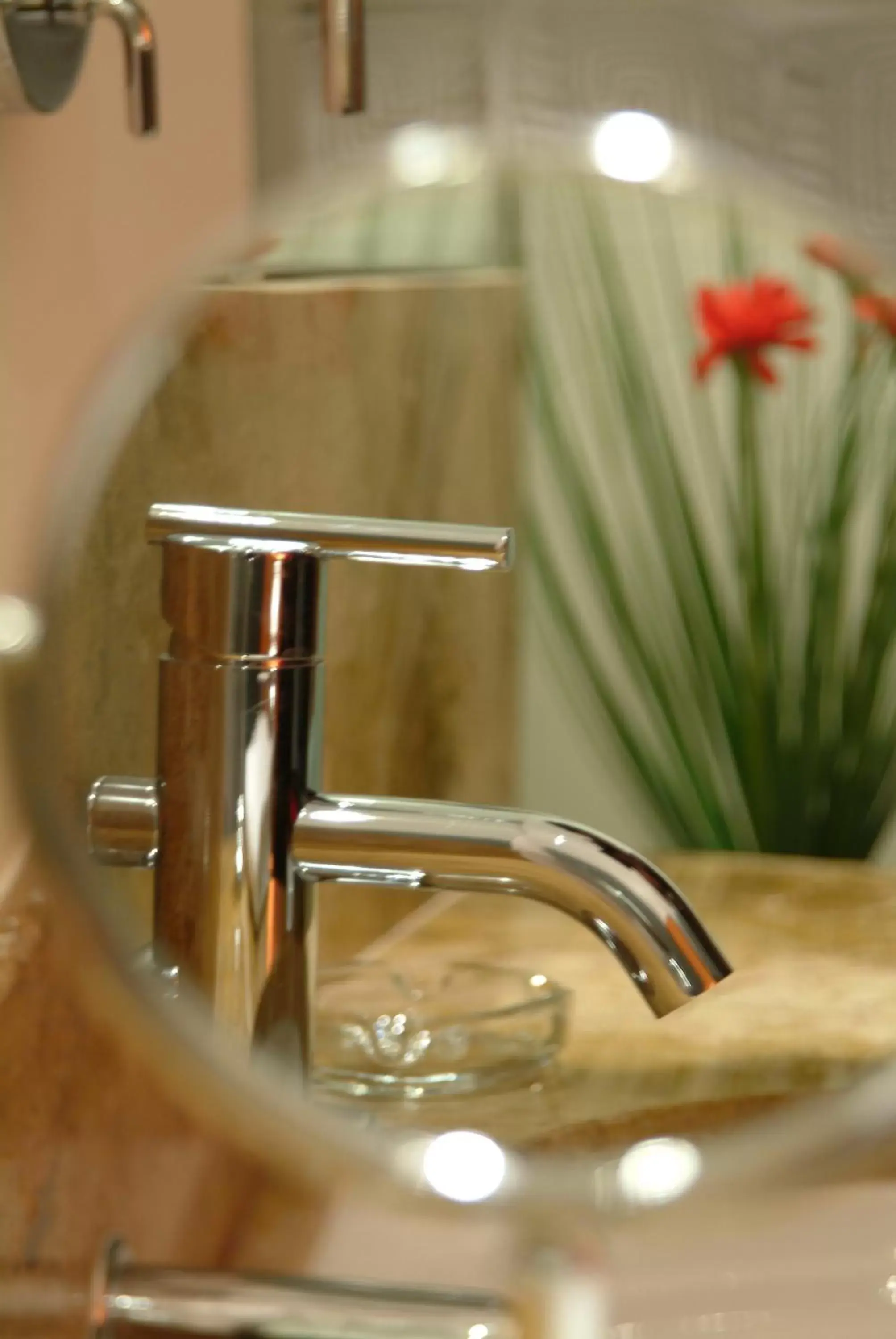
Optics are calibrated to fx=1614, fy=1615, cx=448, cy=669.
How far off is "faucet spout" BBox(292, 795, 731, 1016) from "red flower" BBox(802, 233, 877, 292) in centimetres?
12

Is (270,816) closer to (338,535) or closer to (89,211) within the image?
(338,535)

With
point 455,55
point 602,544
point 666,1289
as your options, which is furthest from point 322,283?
point 455,55

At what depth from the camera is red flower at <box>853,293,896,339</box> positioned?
1.07 ft

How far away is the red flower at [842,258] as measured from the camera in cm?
31

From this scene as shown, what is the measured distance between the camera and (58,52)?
41 cm

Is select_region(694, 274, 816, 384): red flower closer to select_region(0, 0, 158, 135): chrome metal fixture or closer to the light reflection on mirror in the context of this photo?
the light reflection on mirror

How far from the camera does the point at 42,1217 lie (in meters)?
0.41

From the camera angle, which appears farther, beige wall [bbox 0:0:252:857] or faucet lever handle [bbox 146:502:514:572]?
beige wall [bbox 0:0:252:857]

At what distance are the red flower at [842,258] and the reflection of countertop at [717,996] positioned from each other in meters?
0.13

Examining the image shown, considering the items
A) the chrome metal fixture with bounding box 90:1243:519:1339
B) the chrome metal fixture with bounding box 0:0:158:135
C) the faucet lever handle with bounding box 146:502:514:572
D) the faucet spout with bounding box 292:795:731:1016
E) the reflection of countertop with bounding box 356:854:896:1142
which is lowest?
the chrome metal fixture with bounding box 90:1243:519:1339

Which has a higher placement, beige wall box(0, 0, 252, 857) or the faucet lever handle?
beige wall box(0, 0, 252, 857)

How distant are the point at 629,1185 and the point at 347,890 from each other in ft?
0.44

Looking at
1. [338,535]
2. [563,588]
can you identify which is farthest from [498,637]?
[338,535]

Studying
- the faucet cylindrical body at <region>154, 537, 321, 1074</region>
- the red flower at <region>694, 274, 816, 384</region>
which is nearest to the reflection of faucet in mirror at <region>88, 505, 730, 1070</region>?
the faucet cylindrical body at <region>154, 537, 321, 1074</region>
